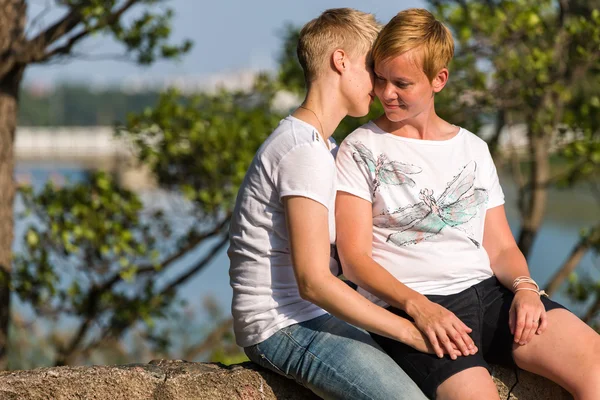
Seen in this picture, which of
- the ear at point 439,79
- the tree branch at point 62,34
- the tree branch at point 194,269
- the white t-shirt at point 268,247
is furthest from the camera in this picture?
the tree branch at point 194,269

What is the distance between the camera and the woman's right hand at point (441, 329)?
7.52 feet

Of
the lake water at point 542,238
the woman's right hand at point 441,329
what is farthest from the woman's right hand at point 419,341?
the lake water at point 542,238

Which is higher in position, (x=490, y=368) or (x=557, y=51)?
(x=557, y=51)

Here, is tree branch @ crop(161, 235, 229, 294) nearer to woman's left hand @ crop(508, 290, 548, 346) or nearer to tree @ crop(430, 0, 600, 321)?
tree @ crop(430, 0, 600, 321)

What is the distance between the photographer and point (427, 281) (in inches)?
98.6

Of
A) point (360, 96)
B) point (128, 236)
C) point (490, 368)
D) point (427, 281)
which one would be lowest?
point (128, 236)

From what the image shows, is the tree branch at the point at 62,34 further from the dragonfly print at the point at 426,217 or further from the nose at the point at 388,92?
the dragonfly print at the point at 426,217

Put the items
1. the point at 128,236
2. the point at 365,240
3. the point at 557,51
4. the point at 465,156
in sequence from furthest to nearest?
the point at 557,51
the point at 128,236
the point at 465,156
the point at 365,240

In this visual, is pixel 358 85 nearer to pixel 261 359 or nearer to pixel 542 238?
pixel 261 359

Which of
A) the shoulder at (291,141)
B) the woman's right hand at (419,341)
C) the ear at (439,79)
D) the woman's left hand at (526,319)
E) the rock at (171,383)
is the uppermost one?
the ear at (439,79)

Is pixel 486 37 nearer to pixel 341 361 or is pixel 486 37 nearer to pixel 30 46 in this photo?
pixel 30 46

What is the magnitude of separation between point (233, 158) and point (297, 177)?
9.79ft

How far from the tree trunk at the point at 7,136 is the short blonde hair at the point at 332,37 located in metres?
2.79

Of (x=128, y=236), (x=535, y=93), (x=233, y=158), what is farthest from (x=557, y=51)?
(x=128, y=236)
